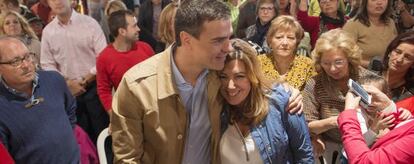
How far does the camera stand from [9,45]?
2174 mm

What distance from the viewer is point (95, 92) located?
11.3 ft

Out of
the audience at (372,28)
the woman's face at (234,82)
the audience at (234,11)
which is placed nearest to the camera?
the woman's face at (234,82)

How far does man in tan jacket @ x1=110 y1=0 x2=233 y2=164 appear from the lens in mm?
1535

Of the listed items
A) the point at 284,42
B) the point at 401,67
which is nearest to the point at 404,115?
the point at 401,67

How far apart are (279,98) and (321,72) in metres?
0.73

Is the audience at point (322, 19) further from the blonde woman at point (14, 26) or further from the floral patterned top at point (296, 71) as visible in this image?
the blonde woman at point (14, 26)

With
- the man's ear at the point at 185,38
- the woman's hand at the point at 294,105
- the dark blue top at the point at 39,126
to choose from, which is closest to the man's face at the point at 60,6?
the dark blue top at the point at 39,126

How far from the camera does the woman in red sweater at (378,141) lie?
1424mm

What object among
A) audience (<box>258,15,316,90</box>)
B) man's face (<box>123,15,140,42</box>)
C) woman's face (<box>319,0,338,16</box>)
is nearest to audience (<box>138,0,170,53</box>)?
man's face (<box>123,15,140,42</box>)

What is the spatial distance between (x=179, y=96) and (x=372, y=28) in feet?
7.32

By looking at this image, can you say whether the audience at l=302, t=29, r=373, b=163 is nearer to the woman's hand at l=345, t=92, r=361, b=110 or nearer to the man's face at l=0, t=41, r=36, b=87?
the woman's hand at l=345, t=92, r=361, b=110

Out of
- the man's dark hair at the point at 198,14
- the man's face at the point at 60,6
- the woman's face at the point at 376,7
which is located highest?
the man's dark hair at the point at 198,14

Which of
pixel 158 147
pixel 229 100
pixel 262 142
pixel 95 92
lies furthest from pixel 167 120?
pixel 95 92

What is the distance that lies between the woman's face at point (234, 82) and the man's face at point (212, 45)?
0.09 m
